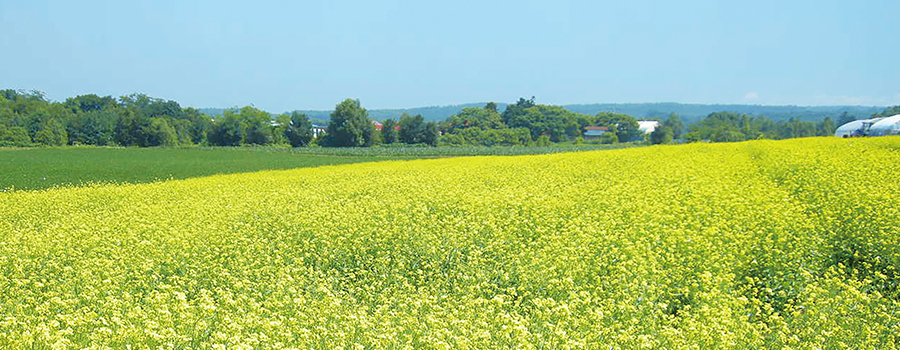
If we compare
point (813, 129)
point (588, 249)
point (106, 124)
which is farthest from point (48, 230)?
point (813, 129)

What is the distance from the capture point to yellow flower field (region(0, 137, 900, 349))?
6508mm

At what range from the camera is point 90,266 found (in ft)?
33.0

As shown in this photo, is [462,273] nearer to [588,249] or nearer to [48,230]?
[588,249]

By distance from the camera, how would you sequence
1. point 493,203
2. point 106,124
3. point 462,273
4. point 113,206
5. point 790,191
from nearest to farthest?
point 462,273 → point 493,203 → point 790,191 → point 113,206 → point 106,124

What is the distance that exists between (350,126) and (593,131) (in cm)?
9837

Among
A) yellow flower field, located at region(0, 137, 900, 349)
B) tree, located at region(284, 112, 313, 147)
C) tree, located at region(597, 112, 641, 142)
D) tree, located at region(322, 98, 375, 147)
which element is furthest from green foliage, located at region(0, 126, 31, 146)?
tree, located at region(597, 112, 641, 142)

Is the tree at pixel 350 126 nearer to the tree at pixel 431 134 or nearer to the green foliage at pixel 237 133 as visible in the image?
the tree at pixel 431 134

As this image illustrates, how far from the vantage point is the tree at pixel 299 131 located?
11619 cm

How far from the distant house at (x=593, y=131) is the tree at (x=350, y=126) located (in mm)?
89509

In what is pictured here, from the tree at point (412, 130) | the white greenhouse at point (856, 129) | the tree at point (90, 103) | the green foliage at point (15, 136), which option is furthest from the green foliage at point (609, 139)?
the tree at point (90, 103)

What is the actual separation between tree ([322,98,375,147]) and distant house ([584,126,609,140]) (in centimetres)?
8951

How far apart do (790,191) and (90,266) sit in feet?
53.7

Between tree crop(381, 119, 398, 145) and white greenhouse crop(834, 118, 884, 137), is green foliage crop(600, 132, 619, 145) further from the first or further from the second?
white greenhouse crop(834, 118, 884, 137)

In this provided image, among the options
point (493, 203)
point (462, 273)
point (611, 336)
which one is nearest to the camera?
point (611, 336)
